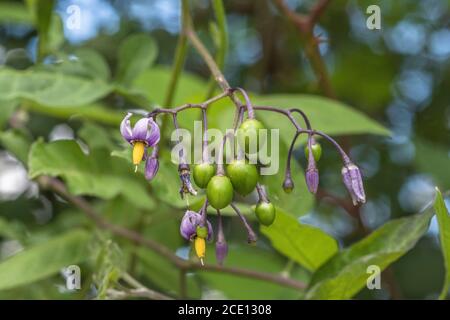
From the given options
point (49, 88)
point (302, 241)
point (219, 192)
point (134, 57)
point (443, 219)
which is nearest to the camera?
point (219, 192)

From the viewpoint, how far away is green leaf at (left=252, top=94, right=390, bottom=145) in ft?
4.44

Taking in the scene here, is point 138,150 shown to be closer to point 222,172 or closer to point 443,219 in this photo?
point 222,172

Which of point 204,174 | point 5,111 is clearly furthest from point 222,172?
point 5,111

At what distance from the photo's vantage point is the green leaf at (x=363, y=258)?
1.01 meters

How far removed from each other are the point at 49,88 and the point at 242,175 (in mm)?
488

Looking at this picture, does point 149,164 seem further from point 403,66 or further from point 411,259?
point 403,66

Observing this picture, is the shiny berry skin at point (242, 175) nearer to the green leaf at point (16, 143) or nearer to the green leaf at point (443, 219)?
the green leaf at point (443, 219)

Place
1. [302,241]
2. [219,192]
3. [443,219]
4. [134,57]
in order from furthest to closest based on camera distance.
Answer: [134,57]
[302,241]
[443,219]
[219,192]

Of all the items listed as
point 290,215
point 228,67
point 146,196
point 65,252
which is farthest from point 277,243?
point 228,67

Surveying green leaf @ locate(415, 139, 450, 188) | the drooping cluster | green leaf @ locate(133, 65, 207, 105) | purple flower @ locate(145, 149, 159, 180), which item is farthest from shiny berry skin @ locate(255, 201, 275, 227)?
green leaf @ locate(415, 139, 450, 188)

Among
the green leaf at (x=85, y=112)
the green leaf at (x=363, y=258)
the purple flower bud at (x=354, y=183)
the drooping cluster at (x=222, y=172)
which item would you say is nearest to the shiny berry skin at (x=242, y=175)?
the drooping cluster at (x=222, y=172)

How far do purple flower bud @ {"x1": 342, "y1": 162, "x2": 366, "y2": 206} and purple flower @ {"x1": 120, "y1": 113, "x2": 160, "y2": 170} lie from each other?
0.21 m

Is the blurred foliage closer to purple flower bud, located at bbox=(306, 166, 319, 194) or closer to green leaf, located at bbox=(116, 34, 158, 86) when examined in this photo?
green leaf, located at bbox=(116, 34, 158, 86)

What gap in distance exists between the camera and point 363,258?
1.00 meters
